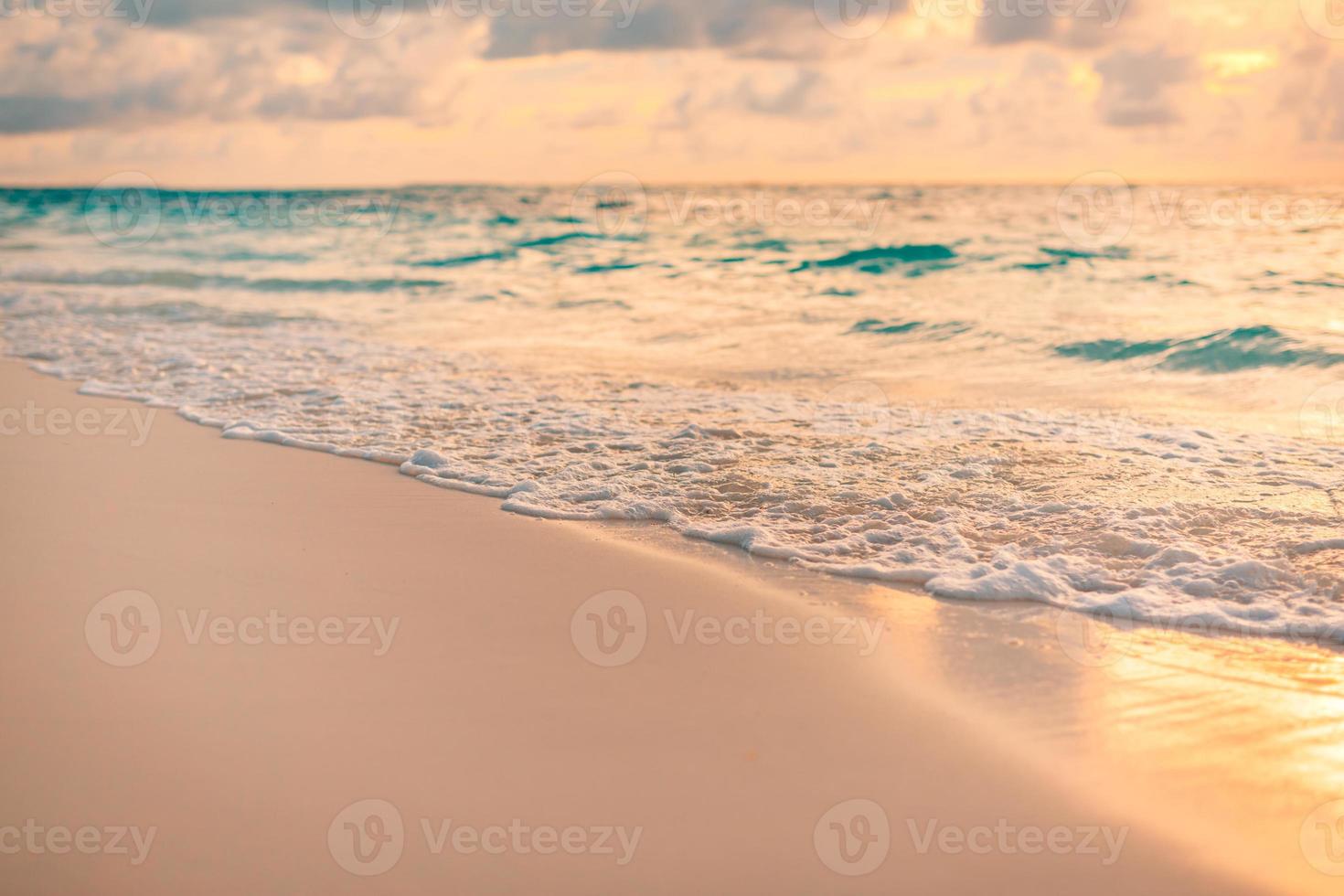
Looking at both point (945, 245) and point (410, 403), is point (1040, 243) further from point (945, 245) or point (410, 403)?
point (410, 403)

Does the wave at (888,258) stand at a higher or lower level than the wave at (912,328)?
higher

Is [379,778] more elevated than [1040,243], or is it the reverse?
[1040,243]

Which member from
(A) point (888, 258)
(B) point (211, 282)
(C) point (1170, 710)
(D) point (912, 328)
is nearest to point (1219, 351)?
(D) point (912, 328)

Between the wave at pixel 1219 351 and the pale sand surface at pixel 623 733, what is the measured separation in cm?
777

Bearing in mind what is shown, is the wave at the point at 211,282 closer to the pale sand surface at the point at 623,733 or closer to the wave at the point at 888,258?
the wave at the point at 888,258

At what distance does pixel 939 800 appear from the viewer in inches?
124

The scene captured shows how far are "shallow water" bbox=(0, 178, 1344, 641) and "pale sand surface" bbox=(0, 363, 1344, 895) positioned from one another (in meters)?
0.81

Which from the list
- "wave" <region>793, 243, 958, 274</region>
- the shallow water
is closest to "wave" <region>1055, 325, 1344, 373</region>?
the shallow water

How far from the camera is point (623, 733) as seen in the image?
3.50m

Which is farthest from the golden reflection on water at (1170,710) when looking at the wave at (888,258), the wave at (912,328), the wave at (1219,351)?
the wave at (888,258)

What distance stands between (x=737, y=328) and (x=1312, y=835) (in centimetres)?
1162

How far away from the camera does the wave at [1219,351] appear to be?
10.8 metres

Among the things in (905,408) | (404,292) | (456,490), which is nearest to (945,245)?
(404,292)

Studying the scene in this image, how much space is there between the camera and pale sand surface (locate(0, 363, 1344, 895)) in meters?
2.88
